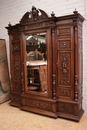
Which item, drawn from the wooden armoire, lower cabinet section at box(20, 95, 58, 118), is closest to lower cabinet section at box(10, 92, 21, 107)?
the wooden armoire

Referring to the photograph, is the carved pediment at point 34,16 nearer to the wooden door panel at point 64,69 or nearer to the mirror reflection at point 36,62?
the mirror reflection at point 36,62

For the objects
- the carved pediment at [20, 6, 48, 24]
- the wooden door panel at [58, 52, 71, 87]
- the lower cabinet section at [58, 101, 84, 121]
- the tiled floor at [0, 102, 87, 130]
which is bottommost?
the tiled floor at [0, 102, 87, 130]

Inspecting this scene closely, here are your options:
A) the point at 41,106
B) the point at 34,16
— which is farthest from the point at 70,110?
the point at 34,16

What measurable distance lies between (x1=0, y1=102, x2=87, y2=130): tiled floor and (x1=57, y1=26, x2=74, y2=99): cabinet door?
48 centimetres

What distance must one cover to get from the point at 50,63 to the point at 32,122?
1.15 meters

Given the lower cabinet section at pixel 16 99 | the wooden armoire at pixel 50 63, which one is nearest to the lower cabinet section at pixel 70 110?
the wooden armoire at pixel 50 63

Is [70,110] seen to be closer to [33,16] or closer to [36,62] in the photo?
[36,62]

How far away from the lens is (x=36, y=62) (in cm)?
262

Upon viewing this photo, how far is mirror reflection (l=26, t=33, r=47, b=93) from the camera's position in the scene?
8.34ft

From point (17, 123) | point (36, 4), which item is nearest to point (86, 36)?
point (36, 4)

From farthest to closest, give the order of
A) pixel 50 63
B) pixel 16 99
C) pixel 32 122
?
pixel 16 99 → pixel 50 63 → pixel 32 122

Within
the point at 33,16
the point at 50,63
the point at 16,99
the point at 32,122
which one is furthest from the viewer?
the point at 16,99

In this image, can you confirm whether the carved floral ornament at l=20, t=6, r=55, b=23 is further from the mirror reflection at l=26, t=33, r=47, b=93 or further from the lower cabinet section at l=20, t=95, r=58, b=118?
the lower cabinet section at l=20, t=95, r=58, b=118

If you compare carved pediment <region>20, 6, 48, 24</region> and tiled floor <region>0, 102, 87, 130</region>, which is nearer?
tiled floor <region>0, 102, 87, 130</region>
